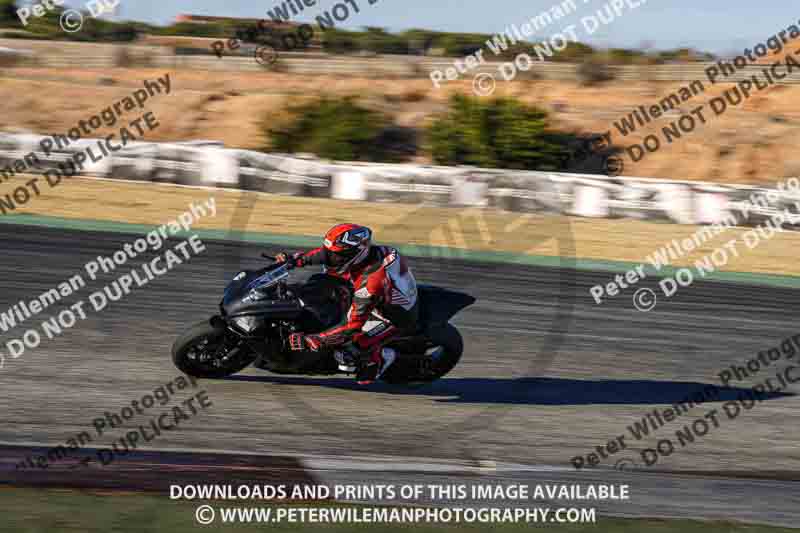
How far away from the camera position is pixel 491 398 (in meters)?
8.98

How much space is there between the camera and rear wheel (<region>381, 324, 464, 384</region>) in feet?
Result: 28.0

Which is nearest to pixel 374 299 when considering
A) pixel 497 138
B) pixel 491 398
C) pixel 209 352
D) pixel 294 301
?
pixel 294 301

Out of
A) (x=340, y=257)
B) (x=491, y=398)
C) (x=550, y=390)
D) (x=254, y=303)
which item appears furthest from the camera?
(x=550, y=390)

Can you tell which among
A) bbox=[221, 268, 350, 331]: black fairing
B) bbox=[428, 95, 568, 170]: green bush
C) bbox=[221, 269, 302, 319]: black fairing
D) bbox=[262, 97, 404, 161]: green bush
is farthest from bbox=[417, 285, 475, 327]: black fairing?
bbox=[262, 97, 404, 161]: green bush

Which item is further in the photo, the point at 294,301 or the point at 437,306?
the point at 437,306

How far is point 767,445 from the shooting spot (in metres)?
8.29

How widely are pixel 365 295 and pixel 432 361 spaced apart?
111 cm

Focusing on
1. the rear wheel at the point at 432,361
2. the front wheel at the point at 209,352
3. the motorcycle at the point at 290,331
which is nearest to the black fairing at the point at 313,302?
the motorcycle at the point at 290,331

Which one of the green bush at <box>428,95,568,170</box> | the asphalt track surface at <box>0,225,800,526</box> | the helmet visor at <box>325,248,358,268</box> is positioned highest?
the green bush at <box>428,95,568,170</box>

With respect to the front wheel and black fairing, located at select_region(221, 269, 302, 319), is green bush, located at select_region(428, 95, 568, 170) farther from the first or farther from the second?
black fairing, located at select_region(221, 269, 302, 319)

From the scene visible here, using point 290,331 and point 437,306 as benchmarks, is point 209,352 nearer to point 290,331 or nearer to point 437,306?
point 290,331

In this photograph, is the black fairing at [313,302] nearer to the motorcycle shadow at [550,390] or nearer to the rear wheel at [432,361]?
the rear wheel at [432,361]

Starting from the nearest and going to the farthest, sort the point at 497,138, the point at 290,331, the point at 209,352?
the point at 290,331 → the point at 209,352 → the point at 497,138

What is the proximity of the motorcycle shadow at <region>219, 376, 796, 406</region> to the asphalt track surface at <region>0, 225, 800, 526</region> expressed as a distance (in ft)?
0.09
